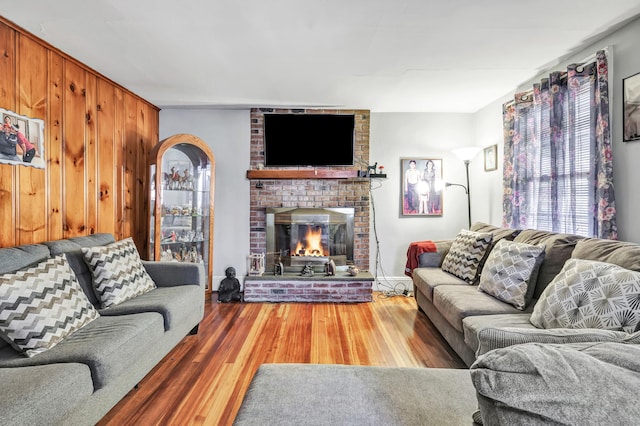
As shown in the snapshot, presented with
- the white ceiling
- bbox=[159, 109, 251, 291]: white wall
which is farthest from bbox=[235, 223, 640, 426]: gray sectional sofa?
bbox=[159, 109, 251, 291]: white wall

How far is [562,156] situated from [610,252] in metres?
1.07

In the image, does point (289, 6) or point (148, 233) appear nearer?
point (289, 6)

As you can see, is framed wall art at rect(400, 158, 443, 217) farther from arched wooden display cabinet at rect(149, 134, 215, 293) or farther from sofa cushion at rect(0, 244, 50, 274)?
sofa cushion at rect(0, 244, 50, 274)

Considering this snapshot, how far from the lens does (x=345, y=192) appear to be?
4.35 m

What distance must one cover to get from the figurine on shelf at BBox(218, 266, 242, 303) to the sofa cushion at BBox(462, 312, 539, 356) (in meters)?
2.67

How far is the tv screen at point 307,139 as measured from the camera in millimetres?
4262

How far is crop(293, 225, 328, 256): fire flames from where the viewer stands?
171 inches

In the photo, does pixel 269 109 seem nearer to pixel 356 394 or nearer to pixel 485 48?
pixel 485 48

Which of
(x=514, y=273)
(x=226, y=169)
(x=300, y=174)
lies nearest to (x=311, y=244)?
(x=300, y=174)

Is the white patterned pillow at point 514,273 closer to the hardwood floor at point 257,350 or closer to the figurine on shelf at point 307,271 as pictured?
the hardwood floor at point 257,350

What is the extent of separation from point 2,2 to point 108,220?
6.17 ft

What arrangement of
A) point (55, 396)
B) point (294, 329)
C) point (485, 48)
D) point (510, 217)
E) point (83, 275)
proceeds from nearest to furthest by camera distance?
point (55, 396)
point (83, 275)
point (485, 48)
point (294, 329)
point (510, 217)

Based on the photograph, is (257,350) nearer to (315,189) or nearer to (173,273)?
(173,273)

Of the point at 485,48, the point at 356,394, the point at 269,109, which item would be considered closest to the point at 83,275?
the point at 356,394
